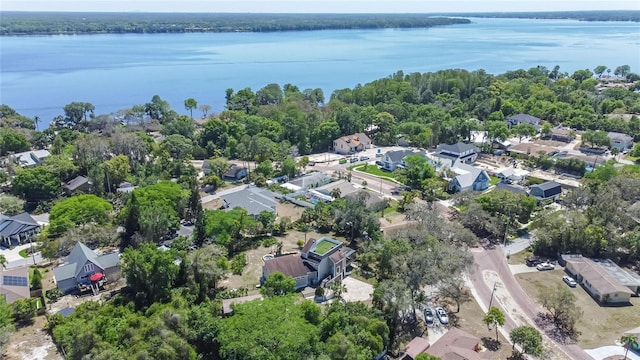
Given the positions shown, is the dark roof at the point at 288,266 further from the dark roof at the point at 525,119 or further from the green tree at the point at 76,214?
the dark roof at the point at 525,119

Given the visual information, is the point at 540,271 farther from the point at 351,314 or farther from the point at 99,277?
the point at 99,277

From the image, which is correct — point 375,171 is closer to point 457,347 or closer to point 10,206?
point 457,347

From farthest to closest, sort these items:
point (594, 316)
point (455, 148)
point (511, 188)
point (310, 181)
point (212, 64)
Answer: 1. point (212, 64)
2. point (455, 148)
3. point (310, 181)
4. point (511, 188)
5. point (594, 316)

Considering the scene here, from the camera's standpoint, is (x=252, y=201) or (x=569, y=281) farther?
(x=252, y=201)

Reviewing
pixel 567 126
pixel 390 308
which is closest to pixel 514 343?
pixel 390 308

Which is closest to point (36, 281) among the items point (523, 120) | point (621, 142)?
point (523, 120)
